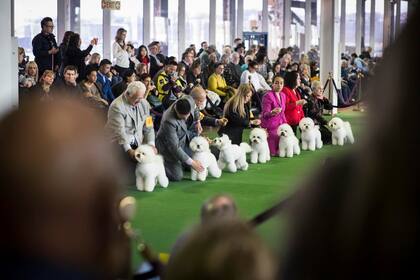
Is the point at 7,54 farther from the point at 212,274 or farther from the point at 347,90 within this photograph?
the point at 347,90

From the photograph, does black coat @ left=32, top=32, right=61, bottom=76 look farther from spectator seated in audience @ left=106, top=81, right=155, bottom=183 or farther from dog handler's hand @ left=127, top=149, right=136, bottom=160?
dog handler's hand @ left=127, top=149, right=136, bottom=160

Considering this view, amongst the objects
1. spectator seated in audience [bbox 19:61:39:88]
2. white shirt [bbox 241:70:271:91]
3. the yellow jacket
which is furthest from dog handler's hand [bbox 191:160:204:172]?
white shirt [bbox 241:70:271:91]

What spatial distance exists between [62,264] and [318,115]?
42.9 feet

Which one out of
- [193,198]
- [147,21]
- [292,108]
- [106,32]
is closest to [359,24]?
[147,21]

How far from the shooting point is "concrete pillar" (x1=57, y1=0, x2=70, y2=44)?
18.0 m

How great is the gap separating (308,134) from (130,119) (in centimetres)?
414

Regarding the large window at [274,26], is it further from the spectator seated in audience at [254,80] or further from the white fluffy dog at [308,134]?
the white fluffy dog at [308,134]

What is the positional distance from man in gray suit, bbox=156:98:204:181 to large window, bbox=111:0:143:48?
1020 cm

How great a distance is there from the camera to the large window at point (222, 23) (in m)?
23.9

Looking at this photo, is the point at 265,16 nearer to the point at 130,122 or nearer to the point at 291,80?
the point at 291,80

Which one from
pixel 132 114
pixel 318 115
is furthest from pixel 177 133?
pixel 318 115

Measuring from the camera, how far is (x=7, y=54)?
27.3 feet

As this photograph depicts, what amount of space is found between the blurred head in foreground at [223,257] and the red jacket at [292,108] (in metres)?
11.7

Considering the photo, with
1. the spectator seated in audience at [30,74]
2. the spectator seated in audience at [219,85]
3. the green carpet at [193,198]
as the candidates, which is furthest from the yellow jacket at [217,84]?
the green carpet at [193,198]
